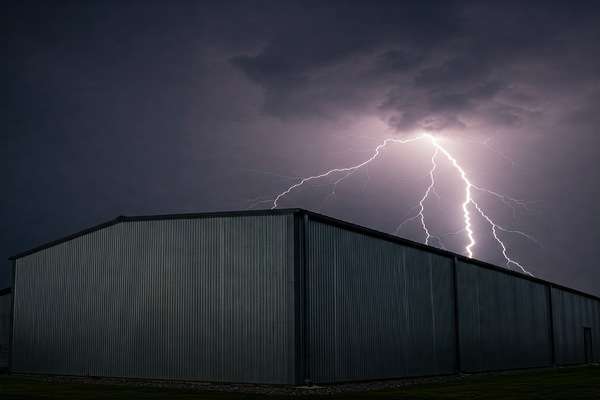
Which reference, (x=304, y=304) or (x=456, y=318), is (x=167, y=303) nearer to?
(x=304, y=304)

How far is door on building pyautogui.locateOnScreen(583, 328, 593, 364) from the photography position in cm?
5197

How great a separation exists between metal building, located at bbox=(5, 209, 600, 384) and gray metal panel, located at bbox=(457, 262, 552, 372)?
36.9 inches

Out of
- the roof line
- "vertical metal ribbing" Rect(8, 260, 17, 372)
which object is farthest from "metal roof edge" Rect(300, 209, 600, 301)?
"vertical metal ribbing" Rect(8, 260, 17, 372)

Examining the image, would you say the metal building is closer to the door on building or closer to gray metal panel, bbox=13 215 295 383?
gray metal panel, bbox=13 215 295 383

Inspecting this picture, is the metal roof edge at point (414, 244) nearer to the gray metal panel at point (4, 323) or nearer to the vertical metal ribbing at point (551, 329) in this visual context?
the vertical metal ribbing at point (551, 329)

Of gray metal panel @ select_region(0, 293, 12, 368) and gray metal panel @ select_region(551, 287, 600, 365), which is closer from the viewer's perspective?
gray metal panel @ select_region(0, 293, 12, 368)

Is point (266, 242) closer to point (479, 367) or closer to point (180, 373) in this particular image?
point (180, 373)

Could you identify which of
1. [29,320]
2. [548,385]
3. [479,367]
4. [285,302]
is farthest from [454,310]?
[29,320]

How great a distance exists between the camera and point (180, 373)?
2495cm

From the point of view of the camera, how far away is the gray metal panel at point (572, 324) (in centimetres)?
4656

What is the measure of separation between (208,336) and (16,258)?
11.3m

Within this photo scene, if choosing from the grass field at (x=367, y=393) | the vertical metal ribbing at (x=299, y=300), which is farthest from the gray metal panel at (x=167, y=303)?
the grass field at (x=367, y=393)

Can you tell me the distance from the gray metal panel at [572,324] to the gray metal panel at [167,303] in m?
28.1

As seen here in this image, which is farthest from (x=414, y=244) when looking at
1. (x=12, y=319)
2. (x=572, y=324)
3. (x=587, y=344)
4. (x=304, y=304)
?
(x=587, y=344)
